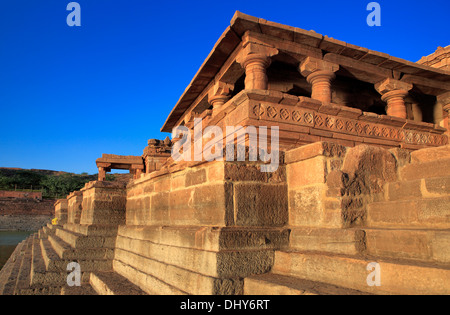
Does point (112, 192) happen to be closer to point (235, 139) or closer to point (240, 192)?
point (235, 139)

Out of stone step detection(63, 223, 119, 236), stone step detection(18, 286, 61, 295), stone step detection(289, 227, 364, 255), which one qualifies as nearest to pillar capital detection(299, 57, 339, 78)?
stone step detection(289, 227, 364, 255)

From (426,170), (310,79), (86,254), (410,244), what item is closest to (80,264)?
(86,254)

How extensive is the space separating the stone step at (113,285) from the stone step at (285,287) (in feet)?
5.27

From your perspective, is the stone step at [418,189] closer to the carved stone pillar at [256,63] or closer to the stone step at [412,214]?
the stone step at [412,214]

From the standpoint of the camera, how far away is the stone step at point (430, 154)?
310 centimetres

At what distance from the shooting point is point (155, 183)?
15.7 ft

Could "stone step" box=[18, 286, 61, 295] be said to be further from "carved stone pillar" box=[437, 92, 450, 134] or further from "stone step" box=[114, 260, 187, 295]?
"carved stone pillar" box=[437, 92, 450, 134]

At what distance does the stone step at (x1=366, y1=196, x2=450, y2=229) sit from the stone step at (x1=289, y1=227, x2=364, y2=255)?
0.45 m

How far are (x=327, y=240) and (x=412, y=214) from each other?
736mm

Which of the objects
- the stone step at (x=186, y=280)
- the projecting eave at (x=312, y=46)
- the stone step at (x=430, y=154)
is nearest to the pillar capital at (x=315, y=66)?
the projecting eave at (x=312, y=46)

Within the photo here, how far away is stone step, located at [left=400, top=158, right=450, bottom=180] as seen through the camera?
2.81 m

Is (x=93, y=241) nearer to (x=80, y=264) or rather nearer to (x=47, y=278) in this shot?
(x=80, y=264)

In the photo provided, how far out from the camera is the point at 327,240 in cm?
264
